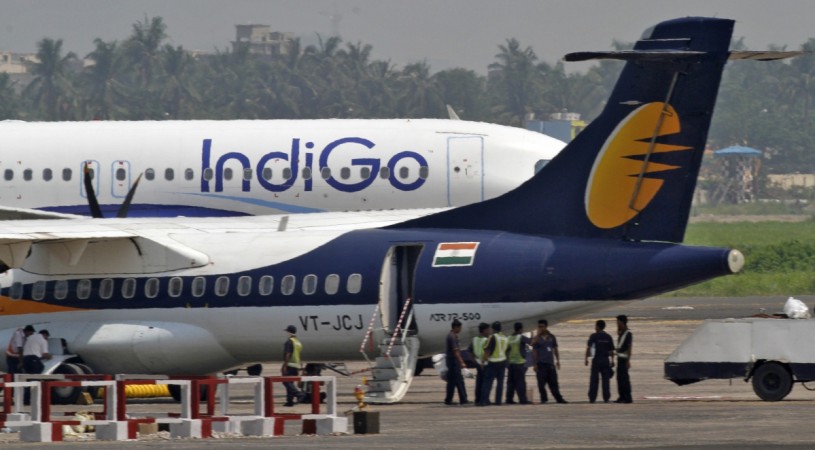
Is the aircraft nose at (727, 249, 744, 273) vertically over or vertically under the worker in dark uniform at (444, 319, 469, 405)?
over

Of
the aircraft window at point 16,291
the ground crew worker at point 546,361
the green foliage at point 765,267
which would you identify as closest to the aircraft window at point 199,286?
the aircraft window at point 16,291

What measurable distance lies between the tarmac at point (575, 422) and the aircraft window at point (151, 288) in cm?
225

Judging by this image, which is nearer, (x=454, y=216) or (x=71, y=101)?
(x=454, y=216)

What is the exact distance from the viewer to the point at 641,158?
3064 cm

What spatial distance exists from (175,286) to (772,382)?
11.8 metres

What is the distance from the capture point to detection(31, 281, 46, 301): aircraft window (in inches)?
1355

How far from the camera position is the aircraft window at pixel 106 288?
34031mm

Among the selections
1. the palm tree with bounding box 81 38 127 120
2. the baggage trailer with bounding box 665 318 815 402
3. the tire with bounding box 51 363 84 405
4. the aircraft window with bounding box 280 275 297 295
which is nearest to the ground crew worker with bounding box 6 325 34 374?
the tire with bounding box 51 363 84 405

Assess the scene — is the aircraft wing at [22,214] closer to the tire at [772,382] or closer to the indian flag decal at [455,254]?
the indian flag decal at [455,254]

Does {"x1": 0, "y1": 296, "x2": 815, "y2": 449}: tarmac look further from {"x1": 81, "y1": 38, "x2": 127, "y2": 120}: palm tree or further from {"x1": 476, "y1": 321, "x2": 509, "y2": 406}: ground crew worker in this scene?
{"x1": 81, "y1": 38, "x2": 127, "y2": 120}: palm tree

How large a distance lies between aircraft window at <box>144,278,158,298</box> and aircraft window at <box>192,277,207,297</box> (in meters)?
0.85

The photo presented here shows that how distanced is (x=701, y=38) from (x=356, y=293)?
807cm

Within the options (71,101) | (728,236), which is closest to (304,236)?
(728,236)

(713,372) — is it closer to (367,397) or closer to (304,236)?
(367,397)
